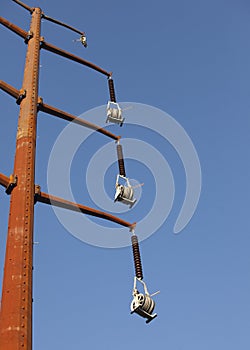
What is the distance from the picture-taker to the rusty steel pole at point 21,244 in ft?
24.1

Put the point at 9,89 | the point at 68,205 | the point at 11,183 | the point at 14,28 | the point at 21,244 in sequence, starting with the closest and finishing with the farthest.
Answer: the point at 21,244
the point at 11,183
the point at 68,205
the point at 9,89
the point at 14,28

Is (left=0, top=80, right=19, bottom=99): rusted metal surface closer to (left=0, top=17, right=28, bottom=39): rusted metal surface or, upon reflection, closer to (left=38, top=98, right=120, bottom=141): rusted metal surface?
(left=38, top=98, right=120, bottom=141): rusted metal surface

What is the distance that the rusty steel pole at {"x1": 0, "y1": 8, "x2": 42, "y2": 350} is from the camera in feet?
24.1

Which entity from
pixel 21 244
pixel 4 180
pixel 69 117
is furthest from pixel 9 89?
pixel 21 244

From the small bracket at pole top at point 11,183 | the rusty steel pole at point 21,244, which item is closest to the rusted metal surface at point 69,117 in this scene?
the rusty steel pole at point 21,244

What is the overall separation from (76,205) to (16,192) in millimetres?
1314

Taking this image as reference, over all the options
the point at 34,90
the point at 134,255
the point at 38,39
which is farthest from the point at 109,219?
the point at 38,39

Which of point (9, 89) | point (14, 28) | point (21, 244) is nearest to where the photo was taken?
point (21, 244)

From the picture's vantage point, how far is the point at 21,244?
8.41 meters

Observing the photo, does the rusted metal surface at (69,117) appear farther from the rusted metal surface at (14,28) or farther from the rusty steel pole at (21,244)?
the rusted metal surface at (14,28)

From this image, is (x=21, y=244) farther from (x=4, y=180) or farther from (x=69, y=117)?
(x=69, y=117)

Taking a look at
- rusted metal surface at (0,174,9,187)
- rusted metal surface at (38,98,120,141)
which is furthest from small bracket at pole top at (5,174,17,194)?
rusted metal surface at (38,98,120,141)

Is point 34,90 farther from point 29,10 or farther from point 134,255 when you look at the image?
point 29,10

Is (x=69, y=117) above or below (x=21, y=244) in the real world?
above
